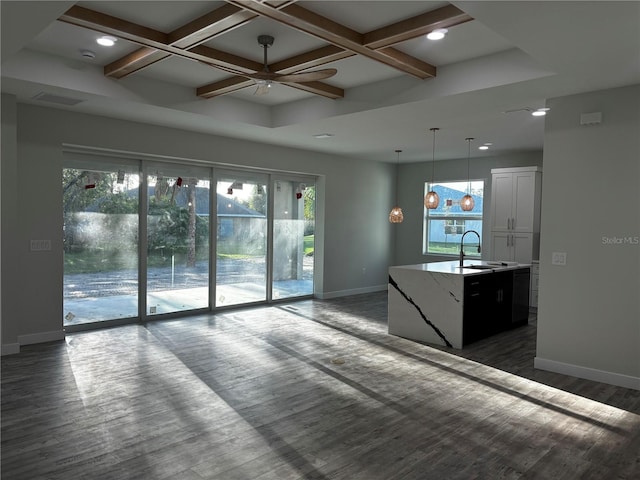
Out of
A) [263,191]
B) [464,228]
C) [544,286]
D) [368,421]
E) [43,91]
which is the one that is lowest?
[368,421]

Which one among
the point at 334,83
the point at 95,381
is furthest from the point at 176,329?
the point at 334,83

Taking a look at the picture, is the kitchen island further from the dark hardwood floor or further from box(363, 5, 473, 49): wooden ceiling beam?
box(363, 5, 473, 49): wooden ceiling beam

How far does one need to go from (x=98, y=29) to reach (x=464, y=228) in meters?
7.27

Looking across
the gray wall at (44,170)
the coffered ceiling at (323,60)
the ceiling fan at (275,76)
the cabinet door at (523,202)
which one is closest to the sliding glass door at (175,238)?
the gray wall at (44,170)

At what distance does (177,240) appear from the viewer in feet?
21.6

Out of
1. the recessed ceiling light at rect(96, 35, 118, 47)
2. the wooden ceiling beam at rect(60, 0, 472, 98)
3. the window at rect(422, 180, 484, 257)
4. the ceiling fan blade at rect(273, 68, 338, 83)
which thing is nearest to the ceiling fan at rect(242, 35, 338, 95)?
the ceiling fan blade at rect(273, 68, 338, 83)

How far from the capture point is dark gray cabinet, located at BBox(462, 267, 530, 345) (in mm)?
5340

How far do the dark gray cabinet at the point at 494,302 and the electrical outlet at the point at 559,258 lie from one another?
0.99 meters

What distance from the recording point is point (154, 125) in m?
5.95

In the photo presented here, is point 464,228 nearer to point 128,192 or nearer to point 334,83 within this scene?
point 334,83

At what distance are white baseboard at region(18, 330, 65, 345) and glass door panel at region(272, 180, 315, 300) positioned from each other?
3407mm

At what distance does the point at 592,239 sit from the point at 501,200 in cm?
367

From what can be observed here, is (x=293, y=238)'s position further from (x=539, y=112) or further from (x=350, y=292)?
(x=539, y=112)

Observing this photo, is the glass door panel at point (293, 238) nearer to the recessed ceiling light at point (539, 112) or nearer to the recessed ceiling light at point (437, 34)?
the recessed ceiling light at point (539, 112)
